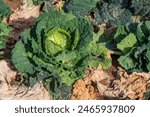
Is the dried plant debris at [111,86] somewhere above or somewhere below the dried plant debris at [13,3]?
below

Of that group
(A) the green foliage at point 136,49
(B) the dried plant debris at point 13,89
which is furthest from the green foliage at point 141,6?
(B) the dried plant debris at point 13,89

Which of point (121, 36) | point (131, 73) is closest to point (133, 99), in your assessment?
point (131, 73)

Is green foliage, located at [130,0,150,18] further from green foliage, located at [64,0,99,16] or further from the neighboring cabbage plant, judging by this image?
the neighboring cabbage plant

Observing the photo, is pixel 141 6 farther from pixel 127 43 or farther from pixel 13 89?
pixel 13 89

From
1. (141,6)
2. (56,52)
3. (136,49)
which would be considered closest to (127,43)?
(136,49)

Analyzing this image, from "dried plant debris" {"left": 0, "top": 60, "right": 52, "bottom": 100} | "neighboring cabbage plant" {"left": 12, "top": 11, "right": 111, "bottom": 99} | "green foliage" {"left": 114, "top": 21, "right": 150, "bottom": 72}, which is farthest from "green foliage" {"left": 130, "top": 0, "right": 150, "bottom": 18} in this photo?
"dried plant debris" {"left": 0, "top": 60, "right": 52, "bottom": 100}

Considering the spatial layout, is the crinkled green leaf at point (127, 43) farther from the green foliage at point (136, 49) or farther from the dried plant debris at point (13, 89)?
the dried plant debris at point (13, 89)

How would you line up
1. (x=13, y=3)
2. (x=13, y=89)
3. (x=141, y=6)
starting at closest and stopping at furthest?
(x=13, y=89) → (x=141, y=6) → (x=13, y=3)
